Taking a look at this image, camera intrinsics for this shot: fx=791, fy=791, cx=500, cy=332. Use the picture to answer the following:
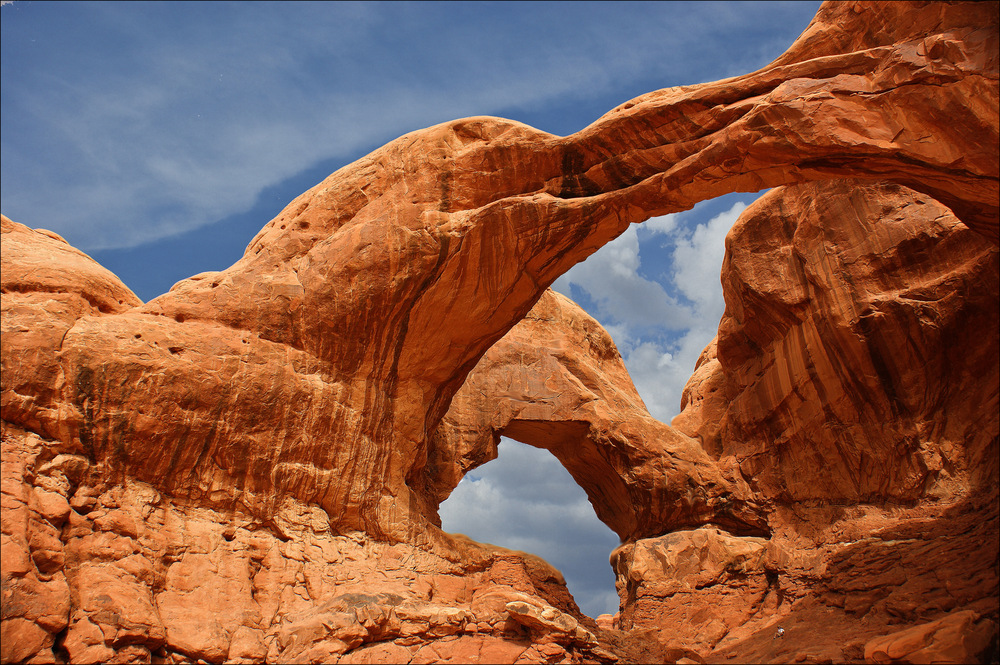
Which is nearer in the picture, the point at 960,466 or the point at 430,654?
the point at 430,654

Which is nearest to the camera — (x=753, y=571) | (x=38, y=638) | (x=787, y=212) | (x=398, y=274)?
(x=38, y=638)

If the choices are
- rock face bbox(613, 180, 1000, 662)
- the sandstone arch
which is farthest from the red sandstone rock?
the sandstone arch

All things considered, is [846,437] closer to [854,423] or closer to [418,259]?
[854,423]

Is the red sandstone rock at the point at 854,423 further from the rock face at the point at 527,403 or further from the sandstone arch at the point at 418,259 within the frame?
the sandstone arch at the point at 418,259

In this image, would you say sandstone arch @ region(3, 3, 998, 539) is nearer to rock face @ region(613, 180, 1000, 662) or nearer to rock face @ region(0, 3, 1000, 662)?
rock face @ region(0, 3, 1000, 662)

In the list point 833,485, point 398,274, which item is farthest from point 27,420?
point 833,485

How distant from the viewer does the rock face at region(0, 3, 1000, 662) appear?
1133 cm

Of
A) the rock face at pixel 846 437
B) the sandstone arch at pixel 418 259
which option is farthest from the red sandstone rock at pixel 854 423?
the sandstone arch at pixel 418 259

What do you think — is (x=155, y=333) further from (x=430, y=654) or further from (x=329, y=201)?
(x=430, y=654)

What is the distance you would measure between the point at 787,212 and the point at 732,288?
2186 mm

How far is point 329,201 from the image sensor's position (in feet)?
50.5

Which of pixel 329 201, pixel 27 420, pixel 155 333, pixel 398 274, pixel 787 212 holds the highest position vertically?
pixel 787 212

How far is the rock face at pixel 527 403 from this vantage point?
37.2ft

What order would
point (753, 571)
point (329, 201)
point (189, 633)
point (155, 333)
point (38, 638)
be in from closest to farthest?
point (38, 638)
point (189, 633)
point (155, 333)
point (329, 201)
point (753, 571)
